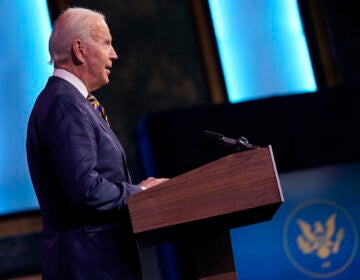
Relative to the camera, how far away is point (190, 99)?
16.2ft

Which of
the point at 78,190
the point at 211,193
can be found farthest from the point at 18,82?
the point at 211,193

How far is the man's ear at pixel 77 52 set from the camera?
194 cm

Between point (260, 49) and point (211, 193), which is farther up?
point (260, 49)

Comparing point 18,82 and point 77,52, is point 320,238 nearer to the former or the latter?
point 18,82

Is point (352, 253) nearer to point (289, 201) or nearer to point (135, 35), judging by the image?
point (289, 201)

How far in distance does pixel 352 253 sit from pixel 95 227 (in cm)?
260

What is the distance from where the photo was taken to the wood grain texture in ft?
5.34

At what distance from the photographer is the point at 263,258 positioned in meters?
3.86

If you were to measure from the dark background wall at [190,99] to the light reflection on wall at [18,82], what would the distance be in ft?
0.47

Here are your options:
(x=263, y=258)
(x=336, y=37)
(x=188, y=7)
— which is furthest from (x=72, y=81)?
(x=336, y=37)

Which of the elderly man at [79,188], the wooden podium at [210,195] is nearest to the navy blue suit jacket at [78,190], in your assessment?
the elderly man at [79,188]

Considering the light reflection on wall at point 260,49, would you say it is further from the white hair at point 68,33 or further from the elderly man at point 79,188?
the elderly man at point 79,188

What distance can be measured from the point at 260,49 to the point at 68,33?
3299 mm

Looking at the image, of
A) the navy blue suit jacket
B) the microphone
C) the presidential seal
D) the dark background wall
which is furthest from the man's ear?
the presidential seal
